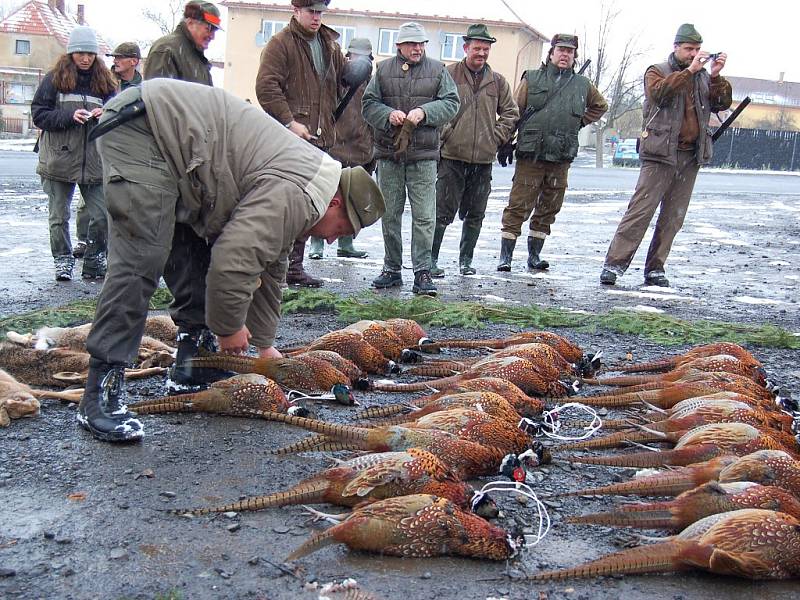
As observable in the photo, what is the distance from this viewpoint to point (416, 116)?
8695mm

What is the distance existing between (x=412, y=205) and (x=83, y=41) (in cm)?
376

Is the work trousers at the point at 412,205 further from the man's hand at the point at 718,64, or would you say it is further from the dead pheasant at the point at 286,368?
the dead pheasant at the point at 286,368

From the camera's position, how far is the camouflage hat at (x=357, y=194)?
457 centimetres

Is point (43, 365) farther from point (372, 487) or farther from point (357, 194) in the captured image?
point (372, 487)

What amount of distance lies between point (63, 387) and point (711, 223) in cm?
1540

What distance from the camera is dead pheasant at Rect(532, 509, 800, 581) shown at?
3.28 m

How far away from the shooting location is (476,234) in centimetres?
1021

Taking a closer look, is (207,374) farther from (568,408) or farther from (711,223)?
(711,223)

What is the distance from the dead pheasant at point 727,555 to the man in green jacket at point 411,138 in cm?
570

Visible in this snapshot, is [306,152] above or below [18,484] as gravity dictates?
above

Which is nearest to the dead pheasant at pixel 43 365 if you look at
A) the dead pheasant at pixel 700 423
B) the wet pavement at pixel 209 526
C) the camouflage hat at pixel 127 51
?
the wet pavement at pixel 209 526

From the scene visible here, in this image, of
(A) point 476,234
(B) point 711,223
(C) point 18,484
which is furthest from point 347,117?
(B) point 711,223

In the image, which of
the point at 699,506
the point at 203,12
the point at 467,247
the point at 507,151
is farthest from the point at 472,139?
the point at 699,506

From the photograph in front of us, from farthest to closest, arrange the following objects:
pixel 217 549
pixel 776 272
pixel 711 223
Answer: pixel 711 223
pixel 776 272
pixel 217 549
